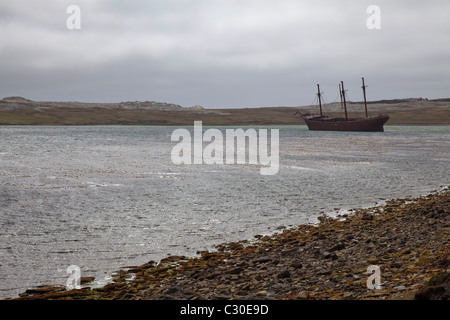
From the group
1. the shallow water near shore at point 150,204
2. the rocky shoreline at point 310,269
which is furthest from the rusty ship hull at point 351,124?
the rocky shoreline at point 310,269

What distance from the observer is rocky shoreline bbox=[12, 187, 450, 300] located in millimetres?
8797

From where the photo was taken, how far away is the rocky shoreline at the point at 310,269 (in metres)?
8.80

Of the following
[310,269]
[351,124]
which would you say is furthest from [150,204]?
[351,124]

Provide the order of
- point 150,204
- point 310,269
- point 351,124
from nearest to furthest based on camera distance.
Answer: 1. point 310,269
2. point 150,204
3. point 351,124

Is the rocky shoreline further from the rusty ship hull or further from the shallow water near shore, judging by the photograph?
the rusty ship hull

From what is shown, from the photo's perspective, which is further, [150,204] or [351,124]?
[351,124]

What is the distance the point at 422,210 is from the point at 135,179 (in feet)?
67.4

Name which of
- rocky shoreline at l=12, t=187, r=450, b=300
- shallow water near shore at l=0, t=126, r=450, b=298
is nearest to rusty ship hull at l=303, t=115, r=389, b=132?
shallow water near shore at l=0, t=126, r=450, b=298

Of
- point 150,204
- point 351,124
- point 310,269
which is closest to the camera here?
point 310,269

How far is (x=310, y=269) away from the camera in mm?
10797

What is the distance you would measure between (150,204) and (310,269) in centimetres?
1311

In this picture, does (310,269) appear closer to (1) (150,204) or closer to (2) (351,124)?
(1) (150,204)

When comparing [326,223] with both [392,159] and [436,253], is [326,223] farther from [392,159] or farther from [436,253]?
[392,159]
